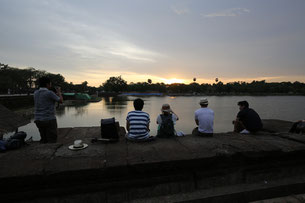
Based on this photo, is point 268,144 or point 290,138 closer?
point 268,144

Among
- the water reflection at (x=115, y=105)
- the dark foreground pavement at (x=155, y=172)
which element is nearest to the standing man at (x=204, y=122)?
the dark foreground pavement at (x=155, y=172)

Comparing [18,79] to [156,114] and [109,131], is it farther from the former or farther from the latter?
[109,131]

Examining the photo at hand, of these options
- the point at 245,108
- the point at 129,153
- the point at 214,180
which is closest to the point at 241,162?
the point at 214,180

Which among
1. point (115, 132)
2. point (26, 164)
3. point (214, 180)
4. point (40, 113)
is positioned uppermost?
point (40, 113)

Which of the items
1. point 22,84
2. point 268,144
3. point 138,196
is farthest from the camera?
point 22,84

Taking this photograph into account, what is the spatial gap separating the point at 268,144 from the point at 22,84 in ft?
271

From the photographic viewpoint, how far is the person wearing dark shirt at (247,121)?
185 inches

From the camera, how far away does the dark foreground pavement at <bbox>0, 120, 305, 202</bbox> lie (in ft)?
6.57

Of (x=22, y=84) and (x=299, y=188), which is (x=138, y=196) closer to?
(x=299, y=188)

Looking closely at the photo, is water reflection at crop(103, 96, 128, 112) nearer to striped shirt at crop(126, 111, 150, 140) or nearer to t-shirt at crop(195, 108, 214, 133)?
Answer: t-shirt at crop(195, 108, 214, 133)

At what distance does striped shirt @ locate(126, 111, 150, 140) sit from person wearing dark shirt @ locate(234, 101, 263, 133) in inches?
129

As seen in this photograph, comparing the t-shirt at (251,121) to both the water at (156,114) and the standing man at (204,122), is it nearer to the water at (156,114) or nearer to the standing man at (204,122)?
the standing man at (204,122)

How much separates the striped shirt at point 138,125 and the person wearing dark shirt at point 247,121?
3.27m

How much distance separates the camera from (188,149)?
8.93 ft
